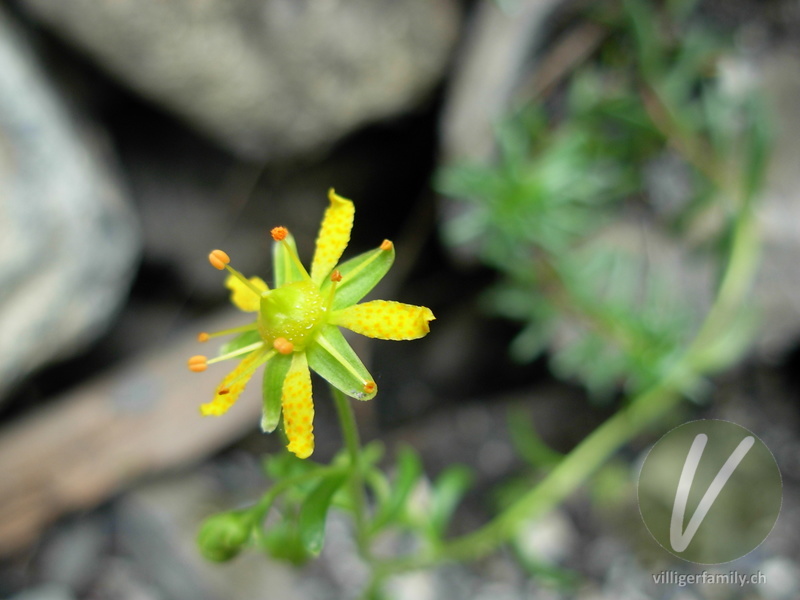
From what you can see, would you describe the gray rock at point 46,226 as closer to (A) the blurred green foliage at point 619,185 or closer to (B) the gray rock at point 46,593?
(B) the gray rock at point 46,593

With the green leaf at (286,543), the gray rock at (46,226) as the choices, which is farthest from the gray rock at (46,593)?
the green leaf at (286,543)

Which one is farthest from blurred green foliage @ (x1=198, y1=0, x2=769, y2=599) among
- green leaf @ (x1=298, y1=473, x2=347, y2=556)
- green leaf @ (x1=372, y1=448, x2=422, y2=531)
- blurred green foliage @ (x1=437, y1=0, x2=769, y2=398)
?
green leaf @ (x1=298, y1=473, x2=347, y2=556)

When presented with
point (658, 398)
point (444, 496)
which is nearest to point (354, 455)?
point (444, 496)

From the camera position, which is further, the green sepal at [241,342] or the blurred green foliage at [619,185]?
the blurred green foliage at [619,185]

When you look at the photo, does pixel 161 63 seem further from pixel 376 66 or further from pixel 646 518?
pixel 646 518

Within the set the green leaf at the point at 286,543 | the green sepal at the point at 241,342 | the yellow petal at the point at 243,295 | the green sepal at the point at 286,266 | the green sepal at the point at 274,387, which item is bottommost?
the green leaf at the point at 286,543

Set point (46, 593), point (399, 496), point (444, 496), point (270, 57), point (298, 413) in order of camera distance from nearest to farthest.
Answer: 1. point (298, 413)
2. point (399, 496)
3. point (444, 496)
4. point (270, 57)
5. point (46, 593)

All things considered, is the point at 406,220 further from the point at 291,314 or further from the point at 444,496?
the point at 291,314
